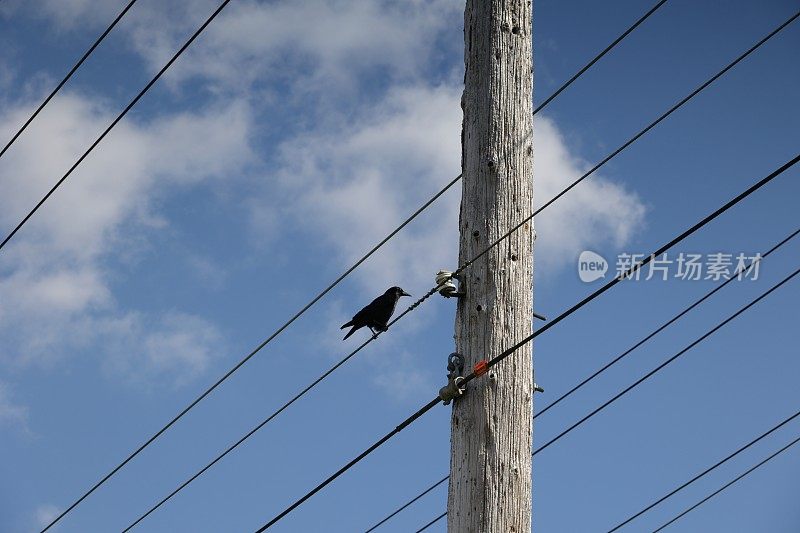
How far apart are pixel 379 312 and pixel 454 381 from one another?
9.09 feet

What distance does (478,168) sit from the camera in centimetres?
512

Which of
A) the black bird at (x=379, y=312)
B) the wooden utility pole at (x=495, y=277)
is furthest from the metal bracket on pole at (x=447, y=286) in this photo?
the black bird at (x=379, y=312)

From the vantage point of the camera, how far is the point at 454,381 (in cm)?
481

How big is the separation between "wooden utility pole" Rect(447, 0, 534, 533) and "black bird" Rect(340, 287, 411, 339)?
7.92 ft

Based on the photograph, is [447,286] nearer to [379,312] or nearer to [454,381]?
[454,381]

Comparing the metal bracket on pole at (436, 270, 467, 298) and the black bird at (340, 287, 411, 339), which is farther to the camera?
the black bird at (340, 287, 411, 339)

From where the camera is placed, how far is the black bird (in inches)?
294

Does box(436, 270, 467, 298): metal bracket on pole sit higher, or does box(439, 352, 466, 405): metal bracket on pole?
box(436, 270, 467, 298): metal bracket on pole

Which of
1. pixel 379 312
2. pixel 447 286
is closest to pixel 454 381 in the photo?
pixel 447 286

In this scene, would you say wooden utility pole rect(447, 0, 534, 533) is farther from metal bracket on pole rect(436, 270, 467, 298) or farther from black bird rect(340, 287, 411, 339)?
black bird rect(340, 287, 411, 339)

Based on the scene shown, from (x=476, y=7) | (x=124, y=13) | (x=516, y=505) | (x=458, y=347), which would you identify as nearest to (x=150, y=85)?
(x=124, y=13)

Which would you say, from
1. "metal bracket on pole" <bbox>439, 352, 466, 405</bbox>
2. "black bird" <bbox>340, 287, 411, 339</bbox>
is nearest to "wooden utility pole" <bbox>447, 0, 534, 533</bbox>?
"metal bracket on pole" <bbox>439, 352, 466, 405</bbox>

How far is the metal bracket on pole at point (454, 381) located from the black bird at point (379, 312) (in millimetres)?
2415

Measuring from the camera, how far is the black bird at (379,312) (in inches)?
294
